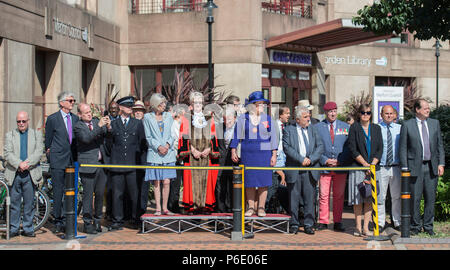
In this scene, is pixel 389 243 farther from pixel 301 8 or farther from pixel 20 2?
pixel 301 8

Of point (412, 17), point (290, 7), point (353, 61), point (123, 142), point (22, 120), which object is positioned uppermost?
point (290, 7)

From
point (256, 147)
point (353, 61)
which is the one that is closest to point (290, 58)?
point (353, 61)

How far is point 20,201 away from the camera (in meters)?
8.65

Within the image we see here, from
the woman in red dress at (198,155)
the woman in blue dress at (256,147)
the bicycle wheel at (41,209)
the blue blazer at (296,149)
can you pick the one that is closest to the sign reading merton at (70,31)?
the bicycle wheel at (41,209)

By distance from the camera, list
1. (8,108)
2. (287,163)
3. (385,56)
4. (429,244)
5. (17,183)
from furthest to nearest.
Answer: (385,56), (8,108), (287,163), (17,183), (429,244)

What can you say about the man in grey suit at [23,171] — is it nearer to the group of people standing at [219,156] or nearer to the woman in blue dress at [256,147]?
the group of people standing at [219,156]

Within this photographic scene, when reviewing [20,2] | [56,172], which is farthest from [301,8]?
[56,172]

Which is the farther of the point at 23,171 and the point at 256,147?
the point at 256,147

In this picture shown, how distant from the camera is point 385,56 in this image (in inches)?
1076

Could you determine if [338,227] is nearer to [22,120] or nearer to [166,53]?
[22,120]

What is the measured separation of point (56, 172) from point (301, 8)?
16.5m

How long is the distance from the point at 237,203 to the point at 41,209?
3.22 m

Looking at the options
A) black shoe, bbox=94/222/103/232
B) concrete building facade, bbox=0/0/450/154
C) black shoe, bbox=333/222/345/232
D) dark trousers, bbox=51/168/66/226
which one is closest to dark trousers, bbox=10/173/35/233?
dark trousers, bbox=51/168/66/226

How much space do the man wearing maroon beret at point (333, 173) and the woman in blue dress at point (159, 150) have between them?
7.97 ft
